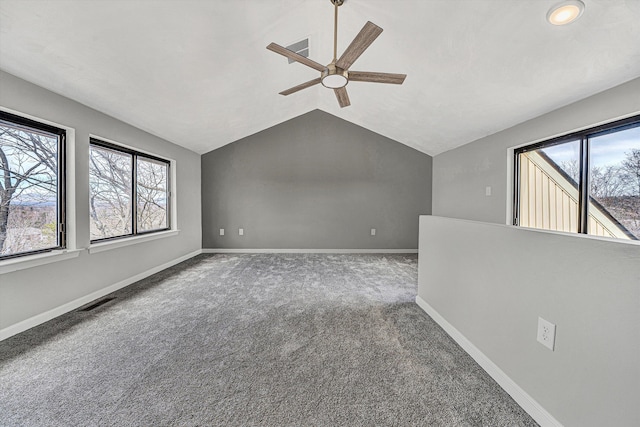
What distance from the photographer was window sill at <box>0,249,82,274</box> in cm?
187

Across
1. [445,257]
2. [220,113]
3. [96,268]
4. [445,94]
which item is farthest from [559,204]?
[96,268]

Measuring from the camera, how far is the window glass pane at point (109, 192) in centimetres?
274

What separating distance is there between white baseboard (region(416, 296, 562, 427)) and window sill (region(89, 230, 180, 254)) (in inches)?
140

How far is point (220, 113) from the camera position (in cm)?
359

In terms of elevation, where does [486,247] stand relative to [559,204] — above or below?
below

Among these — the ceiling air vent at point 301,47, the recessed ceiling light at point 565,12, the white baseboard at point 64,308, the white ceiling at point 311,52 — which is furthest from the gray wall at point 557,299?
the white baseboard at point 64,308

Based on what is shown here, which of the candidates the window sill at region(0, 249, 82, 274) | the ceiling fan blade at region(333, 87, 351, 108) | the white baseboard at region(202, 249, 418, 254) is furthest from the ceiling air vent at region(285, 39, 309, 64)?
the white baseboard at region(202, 249, 418, 254)

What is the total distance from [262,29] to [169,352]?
111 inches

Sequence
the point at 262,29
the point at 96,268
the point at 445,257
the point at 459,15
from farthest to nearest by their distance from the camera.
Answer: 1. the point at 96,268
2. the point at 262,29
3. the point at 445,257
4. the point at 459,15

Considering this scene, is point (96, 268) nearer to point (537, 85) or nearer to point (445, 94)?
point (445, 94)

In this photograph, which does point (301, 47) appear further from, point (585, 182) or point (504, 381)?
point (504, 381)

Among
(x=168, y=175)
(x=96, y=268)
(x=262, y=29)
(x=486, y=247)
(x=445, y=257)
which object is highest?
(x=262, y=29)

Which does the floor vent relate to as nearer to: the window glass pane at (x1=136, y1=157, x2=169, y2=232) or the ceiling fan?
the window glass pane at (x1=136, y1=157, x2=169, y2=232)

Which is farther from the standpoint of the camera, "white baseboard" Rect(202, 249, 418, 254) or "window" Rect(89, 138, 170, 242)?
"white baseboard" Rect(202, 249, 418, 254)
